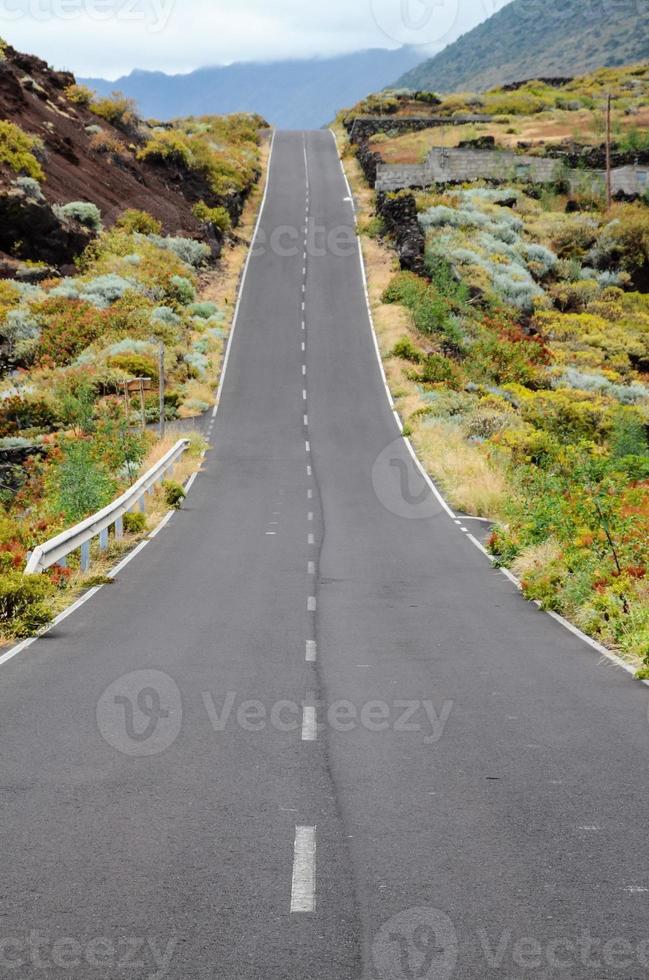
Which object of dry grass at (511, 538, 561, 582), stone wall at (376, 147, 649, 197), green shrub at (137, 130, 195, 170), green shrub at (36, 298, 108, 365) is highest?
green shrub at (137, 130, 195, 170)

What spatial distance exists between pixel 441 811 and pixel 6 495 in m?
21.6

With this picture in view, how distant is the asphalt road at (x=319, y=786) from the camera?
462 cm

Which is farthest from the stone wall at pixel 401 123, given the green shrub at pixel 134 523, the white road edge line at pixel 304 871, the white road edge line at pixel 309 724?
the white road edge line at pixel 304 871

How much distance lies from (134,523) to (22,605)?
27.7 feet

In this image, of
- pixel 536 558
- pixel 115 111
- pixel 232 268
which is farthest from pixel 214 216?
pixel 536 558

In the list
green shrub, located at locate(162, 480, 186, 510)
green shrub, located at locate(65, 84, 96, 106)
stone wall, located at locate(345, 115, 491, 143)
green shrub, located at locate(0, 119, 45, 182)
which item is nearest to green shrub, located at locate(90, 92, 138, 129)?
green shrub, located at locate(65, 84, 96, 106)

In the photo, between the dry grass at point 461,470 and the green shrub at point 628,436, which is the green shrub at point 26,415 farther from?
the green shrub at point 628,436

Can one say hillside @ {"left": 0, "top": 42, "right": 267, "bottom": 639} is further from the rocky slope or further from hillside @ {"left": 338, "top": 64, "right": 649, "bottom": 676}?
hillside @ {"left": 338, "top": 64, "right": 649, "bottom": 676}

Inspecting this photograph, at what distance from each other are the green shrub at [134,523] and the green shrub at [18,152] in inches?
1440

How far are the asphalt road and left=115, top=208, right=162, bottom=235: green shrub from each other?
44.3 m

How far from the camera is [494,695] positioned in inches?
376

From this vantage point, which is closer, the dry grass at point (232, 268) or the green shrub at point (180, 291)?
the green shrub at point (180, 291)

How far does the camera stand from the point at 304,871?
17.7ft

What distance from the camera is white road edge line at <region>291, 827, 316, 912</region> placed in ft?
16.4
